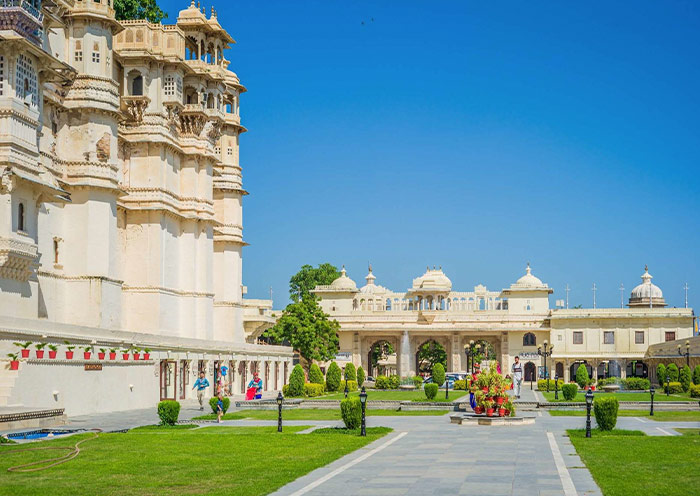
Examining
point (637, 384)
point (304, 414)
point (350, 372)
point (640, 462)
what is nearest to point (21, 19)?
point (304, 414)

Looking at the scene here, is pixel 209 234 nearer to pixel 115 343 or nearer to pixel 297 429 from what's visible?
pixel 115 343

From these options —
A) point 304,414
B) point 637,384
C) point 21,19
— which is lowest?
point 637,384

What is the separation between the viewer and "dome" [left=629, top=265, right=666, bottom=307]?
98.2 m

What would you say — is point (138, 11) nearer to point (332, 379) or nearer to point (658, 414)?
point (332, 379)

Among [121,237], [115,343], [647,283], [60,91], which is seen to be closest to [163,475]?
[115,343]

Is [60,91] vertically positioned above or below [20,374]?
above

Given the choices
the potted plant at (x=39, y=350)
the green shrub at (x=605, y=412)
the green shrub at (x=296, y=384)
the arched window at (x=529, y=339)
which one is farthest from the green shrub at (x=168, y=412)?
the arched window at (x=529, y=339)

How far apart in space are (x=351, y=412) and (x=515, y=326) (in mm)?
68204

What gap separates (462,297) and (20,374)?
72.2 m

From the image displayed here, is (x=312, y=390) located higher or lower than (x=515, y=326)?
lower

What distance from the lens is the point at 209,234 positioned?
63.8m

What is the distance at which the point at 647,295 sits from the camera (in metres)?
98.5

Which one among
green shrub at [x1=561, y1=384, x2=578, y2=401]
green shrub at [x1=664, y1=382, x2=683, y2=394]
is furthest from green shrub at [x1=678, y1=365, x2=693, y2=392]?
green shrub at [x1=561, y1=384, x2=578, y2=401]

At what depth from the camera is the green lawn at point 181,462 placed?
15.1m
